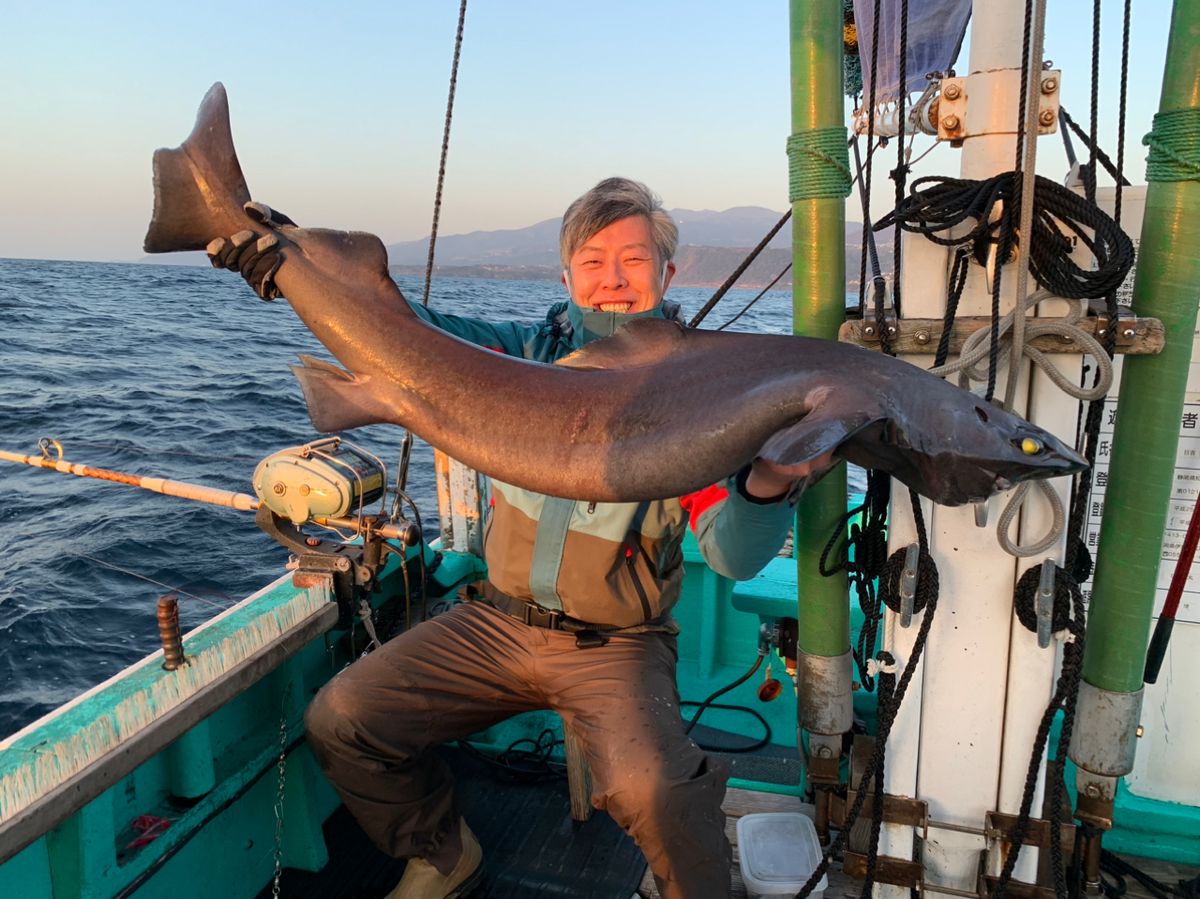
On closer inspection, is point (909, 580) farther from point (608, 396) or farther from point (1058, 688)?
point (608, 396)

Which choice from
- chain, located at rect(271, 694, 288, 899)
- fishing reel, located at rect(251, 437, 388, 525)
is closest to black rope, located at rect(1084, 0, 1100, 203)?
fishing reel, located at rect(251, 437, 388, 525)

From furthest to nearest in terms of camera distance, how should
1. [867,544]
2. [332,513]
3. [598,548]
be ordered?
[332,513]
[598,548]
[867,544]

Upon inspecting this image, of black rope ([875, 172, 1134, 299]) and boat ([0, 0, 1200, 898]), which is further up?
black rope ([875, 172, 1134, 299])

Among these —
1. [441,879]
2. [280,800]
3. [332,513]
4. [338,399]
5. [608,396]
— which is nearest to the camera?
[608,396]

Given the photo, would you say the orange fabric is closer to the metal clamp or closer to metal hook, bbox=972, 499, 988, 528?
the metal clamp

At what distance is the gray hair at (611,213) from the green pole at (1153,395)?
1648mm

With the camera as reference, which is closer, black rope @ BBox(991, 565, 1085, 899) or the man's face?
black rope @ BBox(991, 565, 1085, 899)

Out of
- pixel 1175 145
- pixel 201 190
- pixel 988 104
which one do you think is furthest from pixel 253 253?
pixel 1175 145

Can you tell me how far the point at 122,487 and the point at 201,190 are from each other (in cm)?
1104

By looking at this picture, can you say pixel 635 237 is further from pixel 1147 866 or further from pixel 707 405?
pixel 1147 866

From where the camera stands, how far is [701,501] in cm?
306

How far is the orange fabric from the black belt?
535 mm

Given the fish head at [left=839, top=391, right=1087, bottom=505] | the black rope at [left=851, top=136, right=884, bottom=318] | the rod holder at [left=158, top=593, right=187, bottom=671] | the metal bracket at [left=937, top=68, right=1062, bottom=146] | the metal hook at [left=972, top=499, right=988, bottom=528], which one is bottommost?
the rod holder at [left=158, top=593, right=187, bottom=671]

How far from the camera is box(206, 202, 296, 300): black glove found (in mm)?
2420
